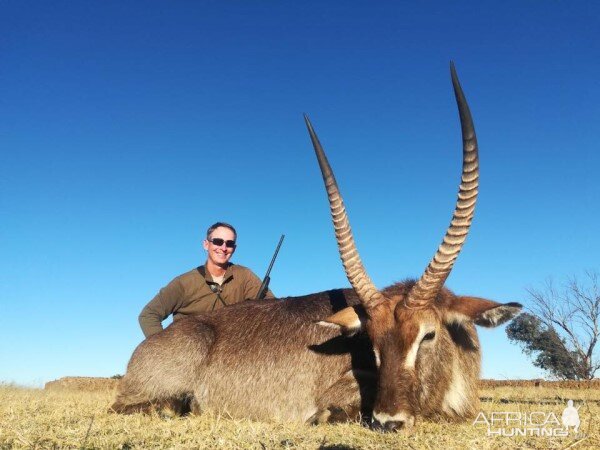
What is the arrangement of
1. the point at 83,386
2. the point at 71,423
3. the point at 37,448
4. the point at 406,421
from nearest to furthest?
the point at 37,448, the point at 406,421, the point at 71,423, the point at 83,386

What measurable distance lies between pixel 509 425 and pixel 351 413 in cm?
135

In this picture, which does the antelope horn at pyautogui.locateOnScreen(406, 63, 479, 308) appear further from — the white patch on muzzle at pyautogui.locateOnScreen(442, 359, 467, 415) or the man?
the man

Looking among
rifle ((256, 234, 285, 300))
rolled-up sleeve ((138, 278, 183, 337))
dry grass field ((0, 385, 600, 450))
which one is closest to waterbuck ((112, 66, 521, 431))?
dry grass field ((0, 385, 600, 450))

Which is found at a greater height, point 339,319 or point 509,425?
point 339,319

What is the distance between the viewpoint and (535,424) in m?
4.71

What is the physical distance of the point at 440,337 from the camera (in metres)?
5.16

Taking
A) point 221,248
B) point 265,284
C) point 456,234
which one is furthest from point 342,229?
point 265,284

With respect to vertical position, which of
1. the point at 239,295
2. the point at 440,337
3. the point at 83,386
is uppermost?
the point at 239,295

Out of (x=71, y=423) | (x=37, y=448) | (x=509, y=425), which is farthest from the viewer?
(x=71, y=423)

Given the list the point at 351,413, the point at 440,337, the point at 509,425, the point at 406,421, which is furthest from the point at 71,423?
the point at 509,425

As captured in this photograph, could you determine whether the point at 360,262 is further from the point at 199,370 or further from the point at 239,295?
the point at 239,295

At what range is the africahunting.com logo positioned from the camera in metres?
4.26

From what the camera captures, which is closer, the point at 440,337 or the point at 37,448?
the point at 37,448

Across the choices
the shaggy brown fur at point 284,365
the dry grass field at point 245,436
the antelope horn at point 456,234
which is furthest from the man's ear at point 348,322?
the dry grass field at point 245,436
